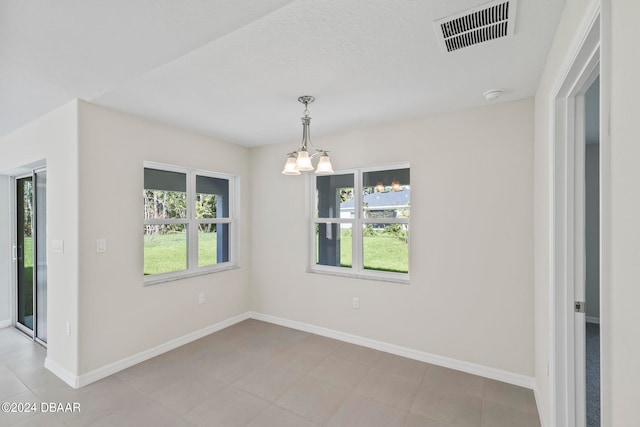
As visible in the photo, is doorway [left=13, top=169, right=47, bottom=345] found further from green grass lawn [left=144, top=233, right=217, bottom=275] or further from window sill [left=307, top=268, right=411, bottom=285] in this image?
window sill [left=307, top=268, right=411, bottom=285]

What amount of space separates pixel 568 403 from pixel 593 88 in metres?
2.47

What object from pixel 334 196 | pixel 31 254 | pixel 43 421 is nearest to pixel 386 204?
pixel 334 196

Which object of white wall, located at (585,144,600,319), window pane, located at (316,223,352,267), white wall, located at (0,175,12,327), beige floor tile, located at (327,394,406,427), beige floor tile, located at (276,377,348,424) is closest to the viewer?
beige floor tile, located at (327,394,406,427)

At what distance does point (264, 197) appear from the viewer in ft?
14.3

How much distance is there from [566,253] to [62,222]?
404 cm

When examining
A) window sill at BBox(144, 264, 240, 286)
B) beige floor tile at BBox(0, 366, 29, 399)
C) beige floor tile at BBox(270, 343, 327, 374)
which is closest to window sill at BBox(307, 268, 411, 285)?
beige floor tile at BBox(270, 343, 327, 374)

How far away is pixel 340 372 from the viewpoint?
2.92 meters

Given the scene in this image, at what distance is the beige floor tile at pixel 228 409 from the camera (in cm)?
222

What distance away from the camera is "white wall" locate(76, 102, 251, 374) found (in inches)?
107

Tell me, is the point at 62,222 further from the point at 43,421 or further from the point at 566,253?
the point at 566,253

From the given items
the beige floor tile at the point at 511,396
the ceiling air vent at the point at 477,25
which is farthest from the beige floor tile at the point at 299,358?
the ceiling air vent at the point at 477,25

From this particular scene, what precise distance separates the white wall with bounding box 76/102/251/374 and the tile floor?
0.33 m
